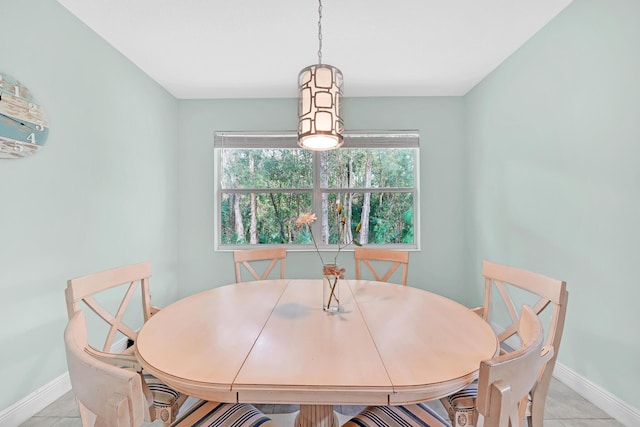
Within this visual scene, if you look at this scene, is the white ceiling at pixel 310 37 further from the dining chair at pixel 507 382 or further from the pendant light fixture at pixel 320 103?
the dining chair at pixel 507 382

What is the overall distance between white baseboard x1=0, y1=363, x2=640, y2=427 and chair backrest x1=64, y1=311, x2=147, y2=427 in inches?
66.3

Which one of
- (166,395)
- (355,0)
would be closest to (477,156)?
(355,0)

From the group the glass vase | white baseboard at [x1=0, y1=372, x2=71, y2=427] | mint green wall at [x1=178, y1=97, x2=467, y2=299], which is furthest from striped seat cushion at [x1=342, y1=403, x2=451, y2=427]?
mint green wall at [x1=178, y1=97, x2=467, y2=299]

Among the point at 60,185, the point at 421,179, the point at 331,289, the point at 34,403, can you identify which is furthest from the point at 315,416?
the point at 421,179

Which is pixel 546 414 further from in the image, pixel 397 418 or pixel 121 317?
→ pixel 121 317

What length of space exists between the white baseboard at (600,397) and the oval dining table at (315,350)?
1184mm

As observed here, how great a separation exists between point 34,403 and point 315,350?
1.87 m

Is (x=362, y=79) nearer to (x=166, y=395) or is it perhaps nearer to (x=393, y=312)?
(x=393, y=312)

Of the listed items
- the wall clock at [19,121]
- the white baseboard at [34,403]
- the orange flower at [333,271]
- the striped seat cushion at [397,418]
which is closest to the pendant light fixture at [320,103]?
the orange flower at [333,271]

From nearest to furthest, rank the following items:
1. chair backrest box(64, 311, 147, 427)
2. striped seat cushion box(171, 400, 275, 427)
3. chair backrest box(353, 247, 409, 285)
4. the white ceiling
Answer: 1. chair backrest box(64, 311, 147, 427)
2. striped seat cushion box(171, 400, 275, 427)
3. the white ceiling
4. chair backrest box(353, 247, 409, 285)

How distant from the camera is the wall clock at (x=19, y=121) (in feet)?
4.91

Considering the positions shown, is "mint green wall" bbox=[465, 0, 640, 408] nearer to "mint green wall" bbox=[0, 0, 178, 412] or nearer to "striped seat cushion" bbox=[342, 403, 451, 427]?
"striped seat cushion" bbox=[342, 403, 451, 427]

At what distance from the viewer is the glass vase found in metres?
1.28

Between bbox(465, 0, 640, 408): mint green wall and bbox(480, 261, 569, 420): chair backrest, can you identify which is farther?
bbox(465, 0, 640, 408): mint green wall
